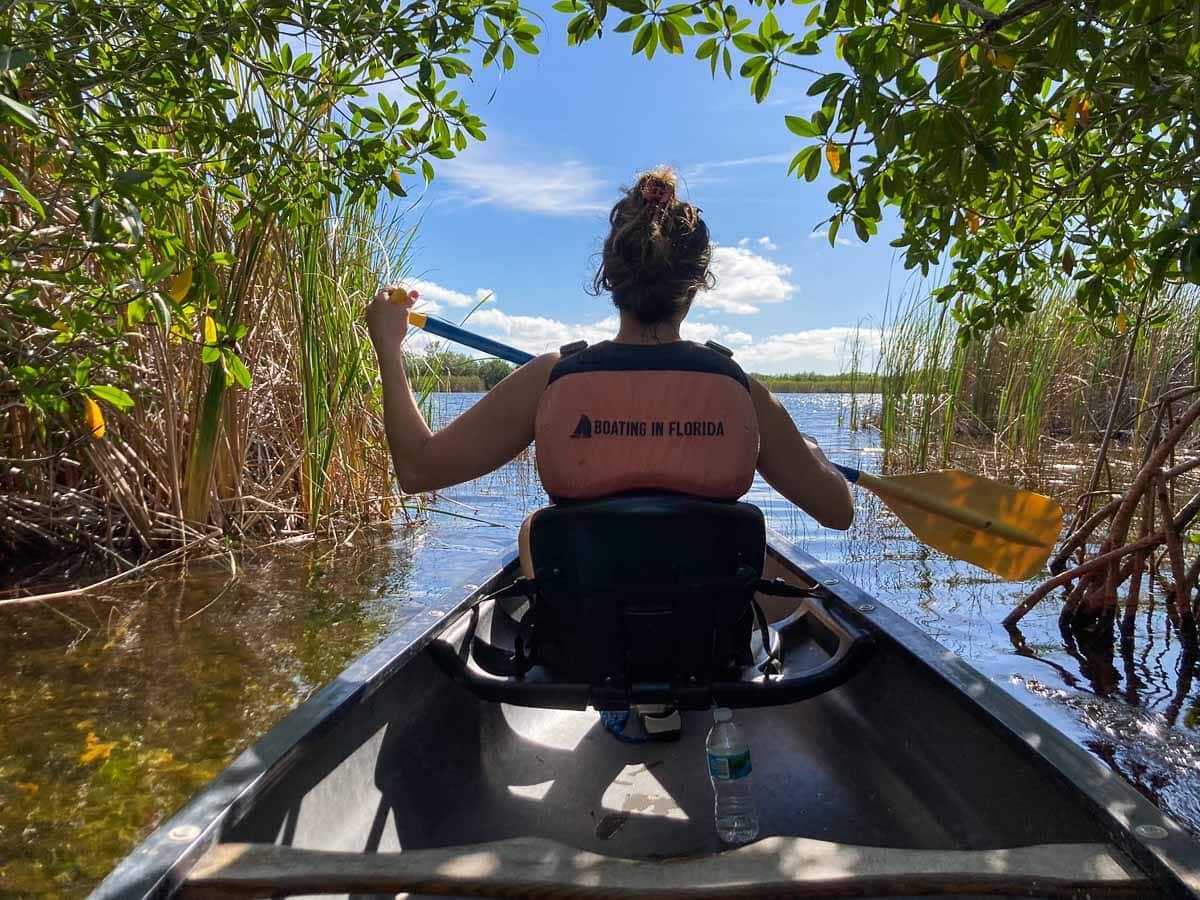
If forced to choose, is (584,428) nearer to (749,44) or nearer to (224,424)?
(749,44)

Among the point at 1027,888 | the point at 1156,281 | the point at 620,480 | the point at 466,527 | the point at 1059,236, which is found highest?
the point at 1059,236

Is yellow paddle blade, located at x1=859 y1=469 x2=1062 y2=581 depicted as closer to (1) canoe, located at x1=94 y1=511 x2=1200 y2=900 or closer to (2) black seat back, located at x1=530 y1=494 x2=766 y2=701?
(1) canoe, located at x1=94 y1=511 x2=1200 y2=900

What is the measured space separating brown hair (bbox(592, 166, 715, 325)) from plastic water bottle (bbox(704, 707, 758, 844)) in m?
1.08

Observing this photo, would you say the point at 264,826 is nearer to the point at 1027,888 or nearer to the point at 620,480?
the point at 620,480

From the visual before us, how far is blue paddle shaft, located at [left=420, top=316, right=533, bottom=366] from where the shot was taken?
10.6 ft

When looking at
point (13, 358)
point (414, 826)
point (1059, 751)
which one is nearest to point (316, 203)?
point (13, 358)

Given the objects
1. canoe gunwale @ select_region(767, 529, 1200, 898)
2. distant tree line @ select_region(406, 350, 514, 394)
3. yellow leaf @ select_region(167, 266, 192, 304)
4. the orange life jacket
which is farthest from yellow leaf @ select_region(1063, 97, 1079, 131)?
distant tree line @ select_region(406, 350, 514, 394)

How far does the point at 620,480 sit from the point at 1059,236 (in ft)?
7.58

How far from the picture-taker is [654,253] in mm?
1948

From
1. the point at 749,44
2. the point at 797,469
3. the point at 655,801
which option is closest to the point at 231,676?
the point at 655,801

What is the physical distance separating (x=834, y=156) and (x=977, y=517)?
162cm

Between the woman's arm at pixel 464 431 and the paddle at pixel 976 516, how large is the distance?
956 millimetres

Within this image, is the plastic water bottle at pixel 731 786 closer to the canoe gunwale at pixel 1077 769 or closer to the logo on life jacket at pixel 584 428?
the canoe gunwale at pixel 1077 769

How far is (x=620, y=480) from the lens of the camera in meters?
1.87
